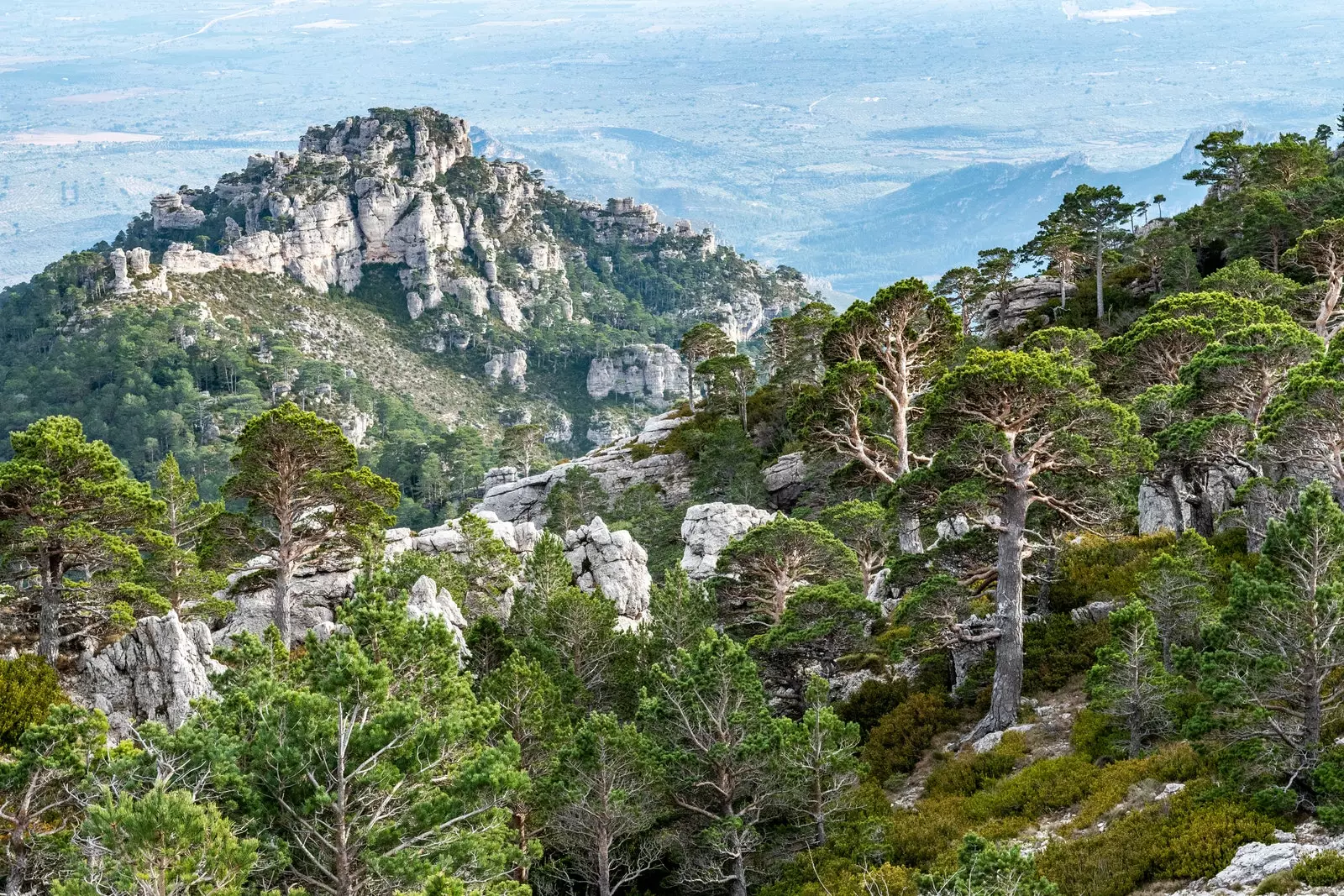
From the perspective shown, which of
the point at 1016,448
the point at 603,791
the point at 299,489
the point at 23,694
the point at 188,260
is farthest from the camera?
the point at 188,260

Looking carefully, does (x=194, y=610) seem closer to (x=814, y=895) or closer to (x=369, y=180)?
(x=814, y=895)

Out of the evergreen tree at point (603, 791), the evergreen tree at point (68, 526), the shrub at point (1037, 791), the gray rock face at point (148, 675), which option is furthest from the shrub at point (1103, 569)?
the evergreen tree at point (68, 526)

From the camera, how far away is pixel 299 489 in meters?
33.2

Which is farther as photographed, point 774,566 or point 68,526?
point 774,566

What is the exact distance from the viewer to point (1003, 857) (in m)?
14.0

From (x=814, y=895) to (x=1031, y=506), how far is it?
1193 centimetres

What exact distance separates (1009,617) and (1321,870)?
1036cm

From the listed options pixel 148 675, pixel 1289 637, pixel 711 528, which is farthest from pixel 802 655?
pixel 148 675

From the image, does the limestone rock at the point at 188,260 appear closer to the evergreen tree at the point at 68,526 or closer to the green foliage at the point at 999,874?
the evergreen tree at the point at 68,526

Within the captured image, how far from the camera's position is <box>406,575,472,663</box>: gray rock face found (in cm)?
3057

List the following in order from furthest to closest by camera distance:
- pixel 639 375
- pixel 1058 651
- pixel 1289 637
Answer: pixel 639 375
pixel 1058 651
pixel 1289 637

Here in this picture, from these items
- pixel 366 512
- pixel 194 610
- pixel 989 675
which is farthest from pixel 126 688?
pixel 989 675

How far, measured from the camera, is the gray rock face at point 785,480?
198ft

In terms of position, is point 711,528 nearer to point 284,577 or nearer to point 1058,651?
point 284,577
